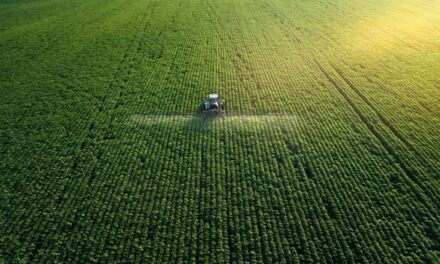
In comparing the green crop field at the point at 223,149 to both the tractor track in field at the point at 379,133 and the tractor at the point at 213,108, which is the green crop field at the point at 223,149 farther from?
the tractor at the point at 213,108

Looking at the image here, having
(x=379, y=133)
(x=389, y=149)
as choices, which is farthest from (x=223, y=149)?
(x=379, y=133)

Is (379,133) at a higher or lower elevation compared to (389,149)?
higher

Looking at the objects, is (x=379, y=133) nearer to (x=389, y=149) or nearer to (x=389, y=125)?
(x=389, y=125)

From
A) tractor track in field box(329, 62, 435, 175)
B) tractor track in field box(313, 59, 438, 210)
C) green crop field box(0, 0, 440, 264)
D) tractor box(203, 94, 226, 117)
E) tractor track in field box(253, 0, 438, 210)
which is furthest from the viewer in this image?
tractor box(203, 94, 226, 117)

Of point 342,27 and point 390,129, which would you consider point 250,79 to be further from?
point 342,27

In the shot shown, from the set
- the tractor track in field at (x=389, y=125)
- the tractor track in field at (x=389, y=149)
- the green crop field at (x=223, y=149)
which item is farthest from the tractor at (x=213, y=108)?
the tractor track in field at (x=389, y=125)

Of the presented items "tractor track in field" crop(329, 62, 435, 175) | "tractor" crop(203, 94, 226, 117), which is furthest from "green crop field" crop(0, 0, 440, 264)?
"tractor" crop(203, 94, 226, 117)

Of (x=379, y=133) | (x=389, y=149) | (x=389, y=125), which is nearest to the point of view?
(x=389, y=149)

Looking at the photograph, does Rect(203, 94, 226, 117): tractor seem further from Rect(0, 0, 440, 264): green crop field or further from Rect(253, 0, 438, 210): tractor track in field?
Rect(253, 0, 438, 210): tractor track in field

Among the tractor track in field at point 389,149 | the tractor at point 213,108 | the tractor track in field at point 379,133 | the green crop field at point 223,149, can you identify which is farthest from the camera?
the tractor at point 213,108

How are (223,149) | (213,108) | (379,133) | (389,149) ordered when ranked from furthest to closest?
(213,108), (379,133), (223,149), (389,149)
